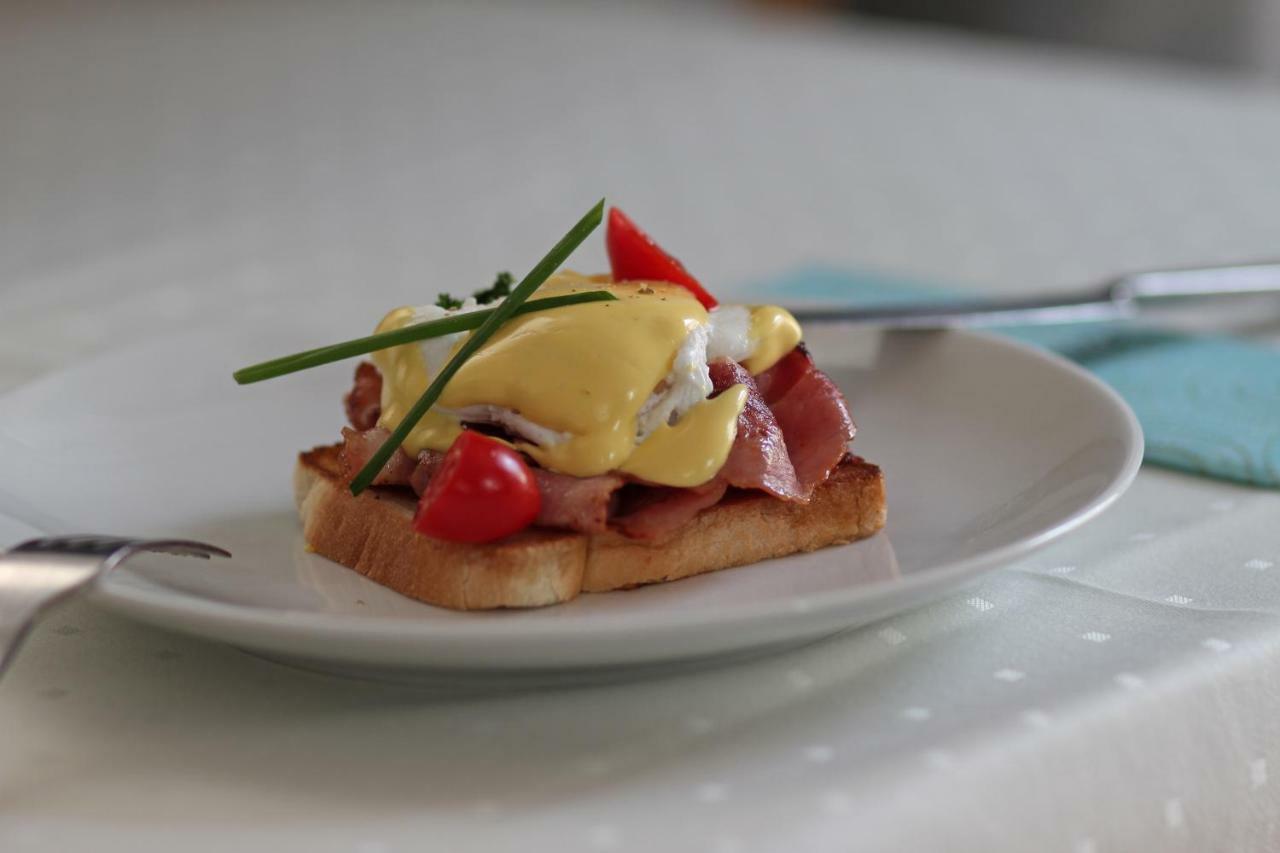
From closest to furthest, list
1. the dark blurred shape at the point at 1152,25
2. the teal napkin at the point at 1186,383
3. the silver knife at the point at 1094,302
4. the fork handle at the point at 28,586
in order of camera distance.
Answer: the fork handle at the point at 28,586 → the teal napkin at the point at 1186,383 → the silver knife at the point at 1094,302 → the dark blurred shape at the point at 1152,25

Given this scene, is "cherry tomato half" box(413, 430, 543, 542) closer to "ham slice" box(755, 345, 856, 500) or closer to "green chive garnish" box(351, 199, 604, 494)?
"green chive garnish" box(351, 199, 604, 494)

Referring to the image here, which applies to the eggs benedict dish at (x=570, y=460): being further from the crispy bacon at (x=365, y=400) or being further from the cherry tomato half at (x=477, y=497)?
the crispy bacon at (x=365, y=400)

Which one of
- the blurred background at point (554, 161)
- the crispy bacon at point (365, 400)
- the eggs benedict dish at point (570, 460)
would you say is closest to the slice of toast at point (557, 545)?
the eggs benedict dish at point (570, 460)

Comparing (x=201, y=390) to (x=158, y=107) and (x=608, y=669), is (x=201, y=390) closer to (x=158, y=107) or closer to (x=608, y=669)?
(x=608, y=669)

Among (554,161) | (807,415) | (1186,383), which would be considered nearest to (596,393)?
(807,415)

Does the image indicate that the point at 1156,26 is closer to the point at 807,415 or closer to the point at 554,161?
the point at 554,161

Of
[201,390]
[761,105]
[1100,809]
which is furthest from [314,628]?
[761,105]
